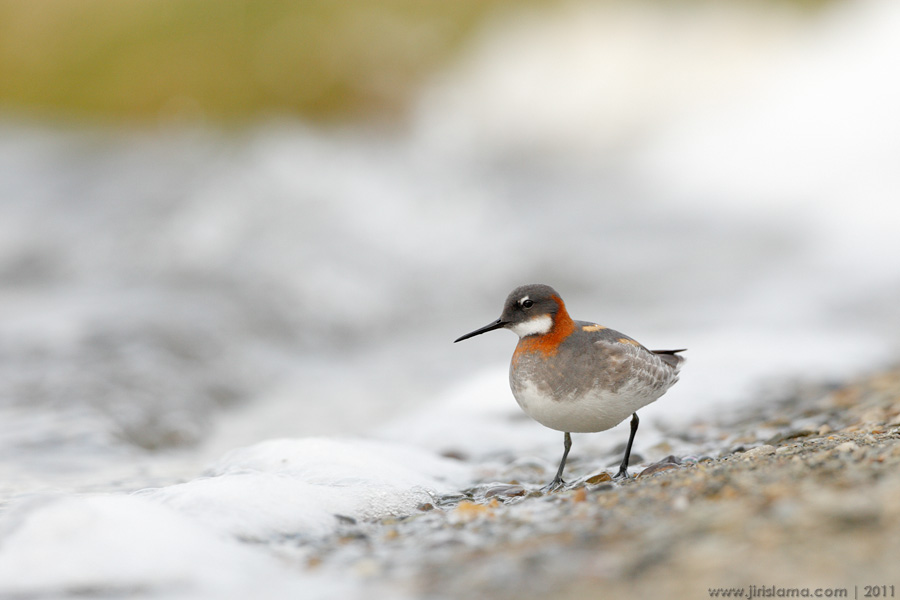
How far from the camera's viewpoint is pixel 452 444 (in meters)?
6.12

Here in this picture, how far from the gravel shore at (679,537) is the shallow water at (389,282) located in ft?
2.49

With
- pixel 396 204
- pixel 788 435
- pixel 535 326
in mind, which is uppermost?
pixel 396 204

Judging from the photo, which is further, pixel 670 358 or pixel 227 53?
pixel 227 53

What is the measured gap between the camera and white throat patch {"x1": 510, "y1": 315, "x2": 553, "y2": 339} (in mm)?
4621

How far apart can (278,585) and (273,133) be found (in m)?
21.0

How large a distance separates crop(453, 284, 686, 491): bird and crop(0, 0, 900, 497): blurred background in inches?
80.6

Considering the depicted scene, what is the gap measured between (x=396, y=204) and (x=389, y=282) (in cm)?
410

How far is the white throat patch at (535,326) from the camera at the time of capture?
4.62 m

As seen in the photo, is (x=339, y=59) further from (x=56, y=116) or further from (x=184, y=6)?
(x=56, y=116)

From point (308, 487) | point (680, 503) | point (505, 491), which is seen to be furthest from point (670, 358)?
point (308, 487)

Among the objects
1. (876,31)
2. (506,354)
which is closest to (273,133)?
(506,354)

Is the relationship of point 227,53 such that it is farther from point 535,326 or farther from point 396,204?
point 535,326

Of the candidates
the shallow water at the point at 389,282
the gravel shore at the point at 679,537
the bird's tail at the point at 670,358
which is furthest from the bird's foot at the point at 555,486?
the bird's tail at the point at 670,358

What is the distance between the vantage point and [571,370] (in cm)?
438
